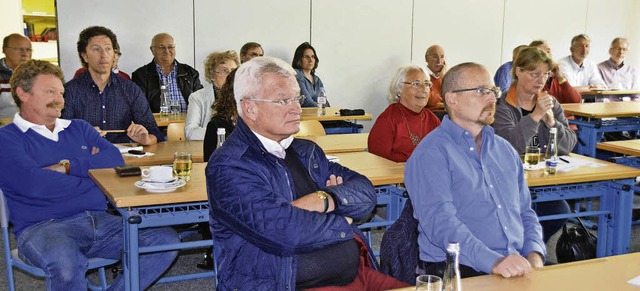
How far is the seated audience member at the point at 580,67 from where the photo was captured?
8.72 meters

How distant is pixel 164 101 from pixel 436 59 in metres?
3.73

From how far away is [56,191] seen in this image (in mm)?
3018

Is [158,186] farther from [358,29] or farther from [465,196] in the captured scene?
[358,29]

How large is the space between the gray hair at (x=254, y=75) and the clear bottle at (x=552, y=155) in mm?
1660

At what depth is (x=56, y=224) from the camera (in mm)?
2951

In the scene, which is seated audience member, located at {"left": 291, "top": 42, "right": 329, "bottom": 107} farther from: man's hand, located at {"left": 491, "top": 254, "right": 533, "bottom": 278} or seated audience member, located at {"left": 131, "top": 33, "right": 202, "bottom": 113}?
man's hand, located at {"left": 491, "top": 254, "right": 533, "bottom": 278}

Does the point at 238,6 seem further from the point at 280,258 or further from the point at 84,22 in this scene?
the point at 280,258

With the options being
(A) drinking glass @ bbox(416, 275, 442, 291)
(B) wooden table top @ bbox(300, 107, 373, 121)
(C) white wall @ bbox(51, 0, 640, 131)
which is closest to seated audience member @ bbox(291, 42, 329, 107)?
(C) white wall @ bbox(51, 0, 640, 131)

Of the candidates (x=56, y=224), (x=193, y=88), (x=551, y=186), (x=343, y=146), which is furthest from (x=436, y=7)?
(x=56, y=224)

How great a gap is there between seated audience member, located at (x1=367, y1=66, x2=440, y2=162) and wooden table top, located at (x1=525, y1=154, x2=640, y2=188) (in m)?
0.80

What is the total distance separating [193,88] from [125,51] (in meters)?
1.33

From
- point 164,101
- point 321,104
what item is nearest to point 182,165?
point 164,101

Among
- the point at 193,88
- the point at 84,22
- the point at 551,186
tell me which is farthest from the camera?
the point at 84,22

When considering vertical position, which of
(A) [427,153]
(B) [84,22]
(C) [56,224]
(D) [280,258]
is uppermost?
(B) [84,22]
